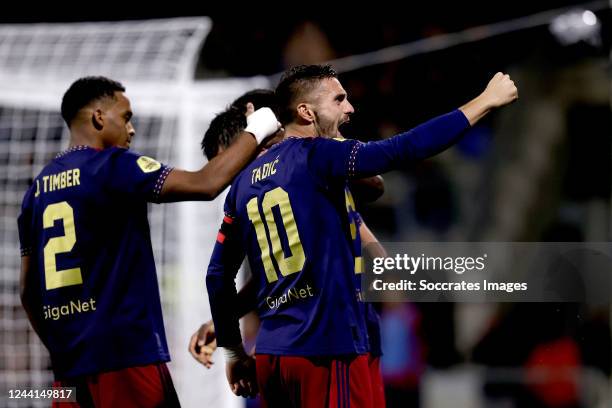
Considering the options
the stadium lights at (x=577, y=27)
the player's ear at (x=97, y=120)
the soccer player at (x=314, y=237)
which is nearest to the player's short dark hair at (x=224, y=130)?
the player's ear at (x=97, y=120)

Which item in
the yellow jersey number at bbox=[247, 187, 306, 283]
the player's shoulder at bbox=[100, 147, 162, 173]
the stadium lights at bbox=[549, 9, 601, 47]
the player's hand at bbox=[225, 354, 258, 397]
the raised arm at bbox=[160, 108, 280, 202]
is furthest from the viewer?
the stadium lights at bbox=[549, 9, 601, 47]

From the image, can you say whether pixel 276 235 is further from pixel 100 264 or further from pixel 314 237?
pixel 100 264

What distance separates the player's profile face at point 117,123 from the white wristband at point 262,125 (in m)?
0.53

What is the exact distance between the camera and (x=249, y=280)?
354 cm

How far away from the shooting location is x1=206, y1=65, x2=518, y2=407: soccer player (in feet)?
9.12

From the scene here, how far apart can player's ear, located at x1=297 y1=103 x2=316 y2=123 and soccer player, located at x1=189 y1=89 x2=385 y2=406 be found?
214 mm

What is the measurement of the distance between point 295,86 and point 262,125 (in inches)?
6.7

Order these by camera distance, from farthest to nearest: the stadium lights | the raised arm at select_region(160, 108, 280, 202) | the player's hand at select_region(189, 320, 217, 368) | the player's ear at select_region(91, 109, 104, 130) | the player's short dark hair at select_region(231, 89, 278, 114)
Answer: the stadium lights, the player's short dark hair at select_region(231, 89, 278, 114), the player's hand at select_region(189, 320, 217, 368), the player's ear at select_region(91, 109, 104, 130), the raised arm at select_region(160, 108, 280, 202)

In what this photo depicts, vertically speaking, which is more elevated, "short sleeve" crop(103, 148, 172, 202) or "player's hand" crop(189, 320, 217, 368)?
"short sleeve" crop(103, 148, 172, 202)

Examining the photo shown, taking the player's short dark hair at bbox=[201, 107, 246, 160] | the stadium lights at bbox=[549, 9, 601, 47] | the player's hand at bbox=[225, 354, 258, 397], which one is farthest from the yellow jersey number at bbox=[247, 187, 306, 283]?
the stadium lights at bbox=[549, 9, 601, 47]

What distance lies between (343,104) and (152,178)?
68 centimetres

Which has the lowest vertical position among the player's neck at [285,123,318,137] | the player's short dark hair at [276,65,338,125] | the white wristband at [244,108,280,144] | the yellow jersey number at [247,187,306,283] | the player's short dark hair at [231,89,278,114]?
the yellow jersey number at [247,187,306,283]

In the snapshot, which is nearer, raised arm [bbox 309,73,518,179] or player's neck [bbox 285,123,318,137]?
raised arm [bbox 309,73,518,179]

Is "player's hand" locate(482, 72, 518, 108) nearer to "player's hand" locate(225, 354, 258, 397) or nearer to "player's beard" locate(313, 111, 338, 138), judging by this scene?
"player's beard" locate(313, 111, 338, 138)
